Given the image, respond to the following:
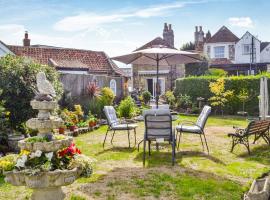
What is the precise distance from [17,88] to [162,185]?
6.31 metres

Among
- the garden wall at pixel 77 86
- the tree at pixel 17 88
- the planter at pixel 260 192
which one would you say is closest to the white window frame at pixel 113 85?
the garden wall at pixel 77 86

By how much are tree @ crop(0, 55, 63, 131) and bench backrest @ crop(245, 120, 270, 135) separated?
660 centimetres

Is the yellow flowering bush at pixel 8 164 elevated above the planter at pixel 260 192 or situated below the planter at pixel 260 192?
above

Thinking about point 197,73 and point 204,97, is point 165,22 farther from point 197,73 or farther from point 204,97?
point 204,97

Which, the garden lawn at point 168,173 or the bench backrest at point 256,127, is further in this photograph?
the bench backrest at point 256,127

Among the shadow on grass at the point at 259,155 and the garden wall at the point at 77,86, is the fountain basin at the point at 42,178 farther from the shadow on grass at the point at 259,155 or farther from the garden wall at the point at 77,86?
the garden wall at the point at 77,86

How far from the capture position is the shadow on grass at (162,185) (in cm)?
631

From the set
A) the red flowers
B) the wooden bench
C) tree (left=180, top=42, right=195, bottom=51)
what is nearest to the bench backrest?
the wooden bench

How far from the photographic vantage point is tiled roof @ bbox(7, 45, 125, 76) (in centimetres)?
2634

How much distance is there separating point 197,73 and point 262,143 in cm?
2365

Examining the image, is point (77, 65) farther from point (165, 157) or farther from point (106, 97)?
point (165, 157)

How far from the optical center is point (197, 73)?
3475cm

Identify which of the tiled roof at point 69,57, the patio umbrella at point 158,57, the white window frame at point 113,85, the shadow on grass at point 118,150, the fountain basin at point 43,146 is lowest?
the shadow on grass at point 118,150

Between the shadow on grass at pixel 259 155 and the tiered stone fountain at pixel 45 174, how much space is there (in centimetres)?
542
